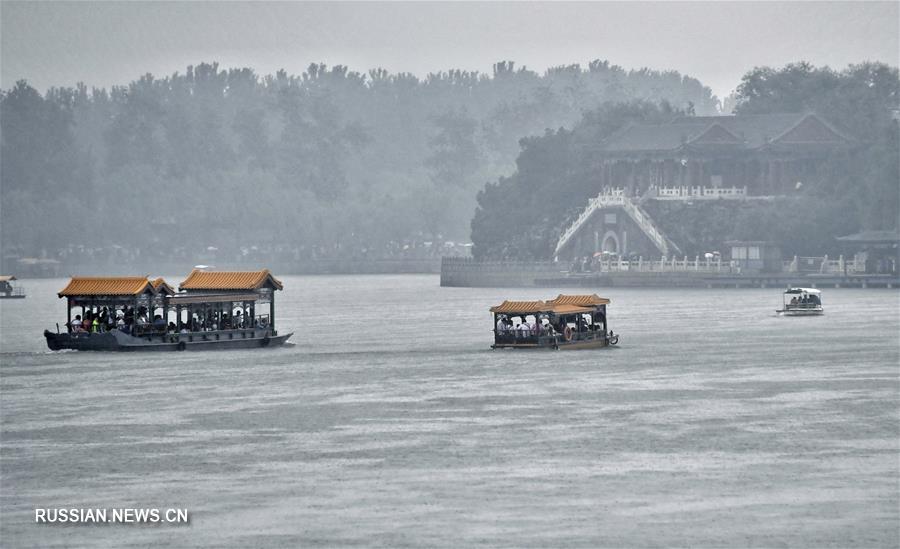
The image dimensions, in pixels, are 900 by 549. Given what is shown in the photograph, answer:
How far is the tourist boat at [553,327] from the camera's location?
68062 mm

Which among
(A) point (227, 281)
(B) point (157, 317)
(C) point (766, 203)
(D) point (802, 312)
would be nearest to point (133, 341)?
(B) point (157, 317)

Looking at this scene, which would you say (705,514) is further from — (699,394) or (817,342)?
(817,342)

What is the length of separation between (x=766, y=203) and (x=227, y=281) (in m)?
87.7

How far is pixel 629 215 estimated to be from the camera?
148 meters

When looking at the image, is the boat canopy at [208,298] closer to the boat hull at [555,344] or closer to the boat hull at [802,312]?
the boat hull at [555,344]

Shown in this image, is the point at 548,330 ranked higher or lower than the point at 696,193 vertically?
lower

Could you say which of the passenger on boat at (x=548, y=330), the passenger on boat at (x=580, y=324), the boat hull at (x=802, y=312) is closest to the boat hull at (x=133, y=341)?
the passenger on boat at (x=548, y=330)

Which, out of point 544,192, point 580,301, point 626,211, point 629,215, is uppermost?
point 544,192

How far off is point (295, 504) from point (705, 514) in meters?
7.72

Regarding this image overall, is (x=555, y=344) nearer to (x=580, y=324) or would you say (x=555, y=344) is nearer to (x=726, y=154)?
(x=580, y=324)

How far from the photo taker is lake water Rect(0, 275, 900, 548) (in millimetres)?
33594

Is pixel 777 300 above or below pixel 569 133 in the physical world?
below

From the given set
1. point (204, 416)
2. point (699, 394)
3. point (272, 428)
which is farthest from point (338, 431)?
point (699, 394)

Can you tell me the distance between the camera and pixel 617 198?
14850 cm
